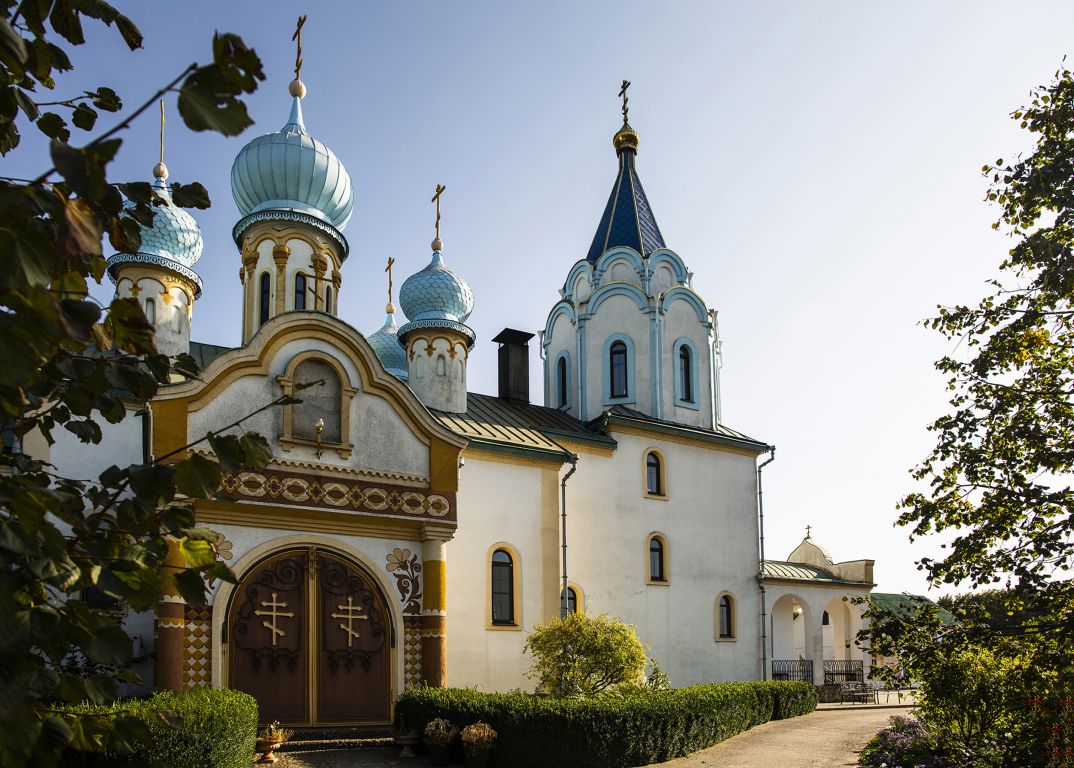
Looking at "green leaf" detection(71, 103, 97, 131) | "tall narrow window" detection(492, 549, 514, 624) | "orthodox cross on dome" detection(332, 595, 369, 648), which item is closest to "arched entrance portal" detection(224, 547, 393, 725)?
"orthodox cross on dome" detection(332, 595, 369, 648)

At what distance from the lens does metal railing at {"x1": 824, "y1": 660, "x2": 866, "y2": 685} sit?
26750 mm

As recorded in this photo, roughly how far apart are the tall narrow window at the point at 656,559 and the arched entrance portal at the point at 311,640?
7.39 m

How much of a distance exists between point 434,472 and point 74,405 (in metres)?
12.7

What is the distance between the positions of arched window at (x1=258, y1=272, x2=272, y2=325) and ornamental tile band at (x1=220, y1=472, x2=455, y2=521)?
15.4 feet

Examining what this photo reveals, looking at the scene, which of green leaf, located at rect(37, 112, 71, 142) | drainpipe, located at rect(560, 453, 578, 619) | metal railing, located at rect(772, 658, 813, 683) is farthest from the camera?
metal railing, located at rect(772, 658, 813, 683)

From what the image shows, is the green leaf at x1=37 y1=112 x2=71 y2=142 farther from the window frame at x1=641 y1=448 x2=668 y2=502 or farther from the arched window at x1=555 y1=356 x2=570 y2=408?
the arched window at x1=555 y1=356 x2=570 y2=408

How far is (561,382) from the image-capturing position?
969 inches

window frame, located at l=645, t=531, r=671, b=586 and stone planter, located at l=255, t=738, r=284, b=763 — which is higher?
window frame, located at l=645, t=531, r=671, b=586

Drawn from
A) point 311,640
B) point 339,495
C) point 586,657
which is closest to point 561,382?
point 339,495

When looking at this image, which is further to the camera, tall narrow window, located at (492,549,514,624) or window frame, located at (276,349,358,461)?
tall narrow window, located at (492,549,514,624)

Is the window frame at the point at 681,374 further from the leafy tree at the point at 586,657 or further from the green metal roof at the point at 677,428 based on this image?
the leafy tree at the point at 586,657

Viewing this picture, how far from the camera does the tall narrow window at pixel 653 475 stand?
70.9 ft

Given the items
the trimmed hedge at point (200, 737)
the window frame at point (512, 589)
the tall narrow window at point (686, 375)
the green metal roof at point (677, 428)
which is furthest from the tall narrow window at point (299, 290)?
the tall narrow window at point (686, 375)

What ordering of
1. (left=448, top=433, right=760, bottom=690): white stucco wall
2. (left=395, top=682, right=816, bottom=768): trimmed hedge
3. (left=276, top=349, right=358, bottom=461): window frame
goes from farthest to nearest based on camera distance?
1. (left=448, top=433, right=760, bottom=690): white stucco wall
2. (left=276, top=349, right=358, bottom=461): window frame
3. (left=395, top=682, right=816, bottom=768): trimmed hedge
